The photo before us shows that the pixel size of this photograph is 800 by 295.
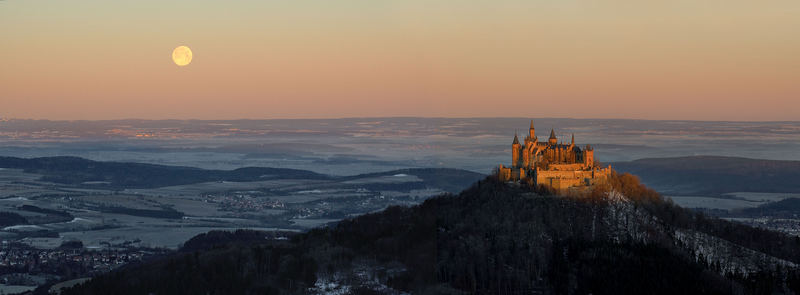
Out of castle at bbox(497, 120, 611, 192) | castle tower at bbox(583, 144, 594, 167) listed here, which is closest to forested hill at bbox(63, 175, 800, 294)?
castle at bbox(497, 120, 611, 192)

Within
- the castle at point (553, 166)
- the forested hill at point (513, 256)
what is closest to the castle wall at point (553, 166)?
the castle at point (553, 166)

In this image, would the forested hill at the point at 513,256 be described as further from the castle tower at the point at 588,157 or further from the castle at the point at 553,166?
the castle tower at the point at 588,157

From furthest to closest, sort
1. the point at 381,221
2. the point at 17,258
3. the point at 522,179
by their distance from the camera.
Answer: the point at 17,258 < the point at 381,221 < the point at 522,179

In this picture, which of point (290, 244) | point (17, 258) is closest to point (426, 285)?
point (290, 244)

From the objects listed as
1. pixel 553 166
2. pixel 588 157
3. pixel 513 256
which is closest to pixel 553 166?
pixel 553 166

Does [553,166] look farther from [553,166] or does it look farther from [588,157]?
[588,157]

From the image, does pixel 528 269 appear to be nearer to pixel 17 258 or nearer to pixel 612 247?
pixel 612 247
